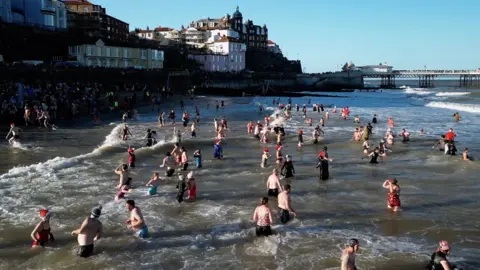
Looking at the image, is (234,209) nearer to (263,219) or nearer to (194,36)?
(263,219)

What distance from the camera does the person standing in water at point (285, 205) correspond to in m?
9.68

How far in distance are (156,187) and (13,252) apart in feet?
15.2

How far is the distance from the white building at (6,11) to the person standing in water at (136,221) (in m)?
51.4

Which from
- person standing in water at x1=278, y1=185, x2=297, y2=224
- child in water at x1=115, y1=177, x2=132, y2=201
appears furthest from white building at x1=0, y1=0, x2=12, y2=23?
person standing in water at x1=278, y1=185, x2=297, y2=224

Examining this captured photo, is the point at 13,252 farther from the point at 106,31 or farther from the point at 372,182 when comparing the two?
the point at 106,31

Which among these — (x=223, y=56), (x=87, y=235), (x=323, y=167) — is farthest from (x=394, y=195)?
(x=223, y=56)

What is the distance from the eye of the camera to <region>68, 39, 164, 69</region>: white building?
56.9 meters

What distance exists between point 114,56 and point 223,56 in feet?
120

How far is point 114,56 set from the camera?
62594mm

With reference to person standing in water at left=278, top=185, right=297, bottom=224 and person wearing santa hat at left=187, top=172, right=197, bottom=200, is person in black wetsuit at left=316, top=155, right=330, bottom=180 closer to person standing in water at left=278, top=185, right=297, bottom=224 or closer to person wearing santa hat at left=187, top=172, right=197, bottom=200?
person wearing santa hat at left=187, top=172, right=197, bottom=200

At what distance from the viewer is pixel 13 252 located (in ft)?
27.0

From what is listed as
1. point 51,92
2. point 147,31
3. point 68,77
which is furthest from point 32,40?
point 147,31

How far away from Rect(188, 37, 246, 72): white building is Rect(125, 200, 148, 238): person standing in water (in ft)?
273

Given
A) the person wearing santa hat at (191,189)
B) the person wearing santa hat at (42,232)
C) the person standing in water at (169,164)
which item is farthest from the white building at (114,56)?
the person wearing santa hat at (42,232)
